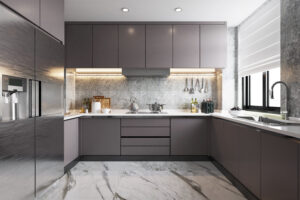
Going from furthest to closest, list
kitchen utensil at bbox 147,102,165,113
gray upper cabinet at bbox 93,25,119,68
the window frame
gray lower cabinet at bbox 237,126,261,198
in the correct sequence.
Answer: kitchen utensil at bbox 147,102,165,113, gray upper cabinet at bbox 93,25,119,68, the window frame, gray lower cabinet at bbox 237,126,261,198

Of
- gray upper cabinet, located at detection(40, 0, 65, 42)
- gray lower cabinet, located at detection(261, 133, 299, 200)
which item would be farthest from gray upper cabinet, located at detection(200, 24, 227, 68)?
gray upper cabinet, located at detection(40, 0, 65, 42)

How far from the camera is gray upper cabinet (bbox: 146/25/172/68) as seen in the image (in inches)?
141

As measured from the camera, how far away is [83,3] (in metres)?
2.93

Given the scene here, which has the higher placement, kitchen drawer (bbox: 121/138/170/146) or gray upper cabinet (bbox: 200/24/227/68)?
gray upper cabinet (bbox: 200/24/227/68)

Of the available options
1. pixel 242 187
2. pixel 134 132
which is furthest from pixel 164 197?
pixel 134 132

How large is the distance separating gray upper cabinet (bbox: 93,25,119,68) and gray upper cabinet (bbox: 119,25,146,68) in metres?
0.10

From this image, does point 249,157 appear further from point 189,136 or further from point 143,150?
point 143,150

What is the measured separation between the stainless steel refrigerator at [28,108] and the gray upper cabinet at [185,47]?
192 centimetres

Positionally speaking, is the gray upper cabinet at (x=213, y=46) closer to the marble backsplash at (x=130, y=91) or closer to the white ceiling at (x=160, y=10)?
the white ceiling at (x=160, y=10)

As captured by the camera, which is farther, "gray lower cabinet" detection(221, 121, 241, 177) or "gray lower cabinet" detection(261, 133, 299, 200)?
"gray lower cabinet" detection(221, 121, 241, 177)

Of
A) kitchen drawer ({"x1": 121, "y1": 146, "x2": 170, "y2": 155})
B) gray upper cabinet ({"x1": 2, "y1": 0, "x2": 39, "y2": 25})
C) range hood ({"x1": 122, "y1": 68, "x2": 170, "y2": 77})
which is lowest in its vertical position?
kitchen drawer ({"x1": 121, "y1": 146, "x2": 170, "y2": 155})

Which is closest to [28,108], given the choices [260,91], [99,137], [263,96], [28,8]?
[28,8]

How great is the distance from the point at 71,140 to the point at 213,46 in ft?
9.09

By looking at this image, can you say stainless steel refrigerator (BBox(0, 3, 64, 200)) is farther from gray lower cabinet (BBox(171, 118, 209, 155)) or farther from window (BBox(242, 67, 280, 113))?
window (BBox(242, 67, 280, 113))
